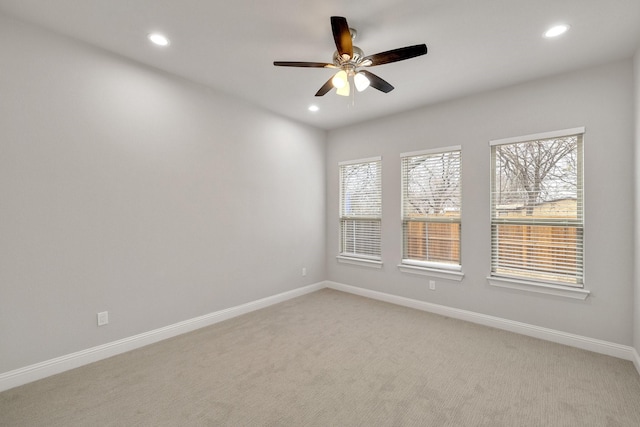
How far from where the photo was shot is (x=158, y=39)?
2504 mm

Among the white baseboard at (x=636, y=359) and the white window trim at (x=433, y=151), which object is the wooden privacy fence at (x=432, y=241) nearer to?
the white window trim at (x=433, y=151)

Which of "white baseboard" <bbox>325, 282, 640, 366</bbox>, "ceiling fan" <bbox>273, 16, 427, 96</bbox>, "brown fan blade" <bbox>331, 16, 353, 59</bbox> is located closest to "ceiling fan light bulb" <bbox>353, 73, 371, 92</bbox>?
"ceiling fan" <bbox>273, 16, 427, 96</bbox>

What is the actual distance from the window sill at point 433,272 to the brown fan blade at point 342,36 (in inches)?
113

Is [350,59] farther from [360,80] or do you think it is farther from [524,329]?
[524,329]

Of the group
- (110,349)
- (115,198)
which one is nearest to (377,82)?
(115,198)

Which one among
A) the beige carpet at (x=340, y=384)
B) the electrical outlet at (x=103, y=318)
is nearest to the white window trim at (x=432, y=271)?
the beige carpet at (x=340, y=384)

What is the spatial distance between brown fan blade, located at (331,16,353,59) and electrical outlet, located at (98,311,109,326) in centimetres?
307

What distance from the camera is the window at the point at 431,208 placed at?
3.77 m

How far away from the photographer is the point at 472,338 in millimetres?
3105

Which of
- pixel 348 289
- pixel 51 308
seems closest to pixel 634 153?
pixel 348 289

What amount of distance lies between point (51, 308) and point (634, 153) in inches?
208

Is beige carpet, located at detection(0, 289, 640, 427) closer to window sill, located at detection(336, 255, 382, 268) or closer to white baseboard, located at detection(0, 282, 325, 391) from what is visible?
white baseboard, located at detection(0, 282, 325, 391)

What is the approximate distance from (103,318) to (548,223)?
4539 mm

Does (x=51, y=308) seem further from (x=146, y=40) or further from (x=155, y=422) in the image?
(x=146, y=40)
